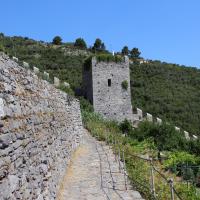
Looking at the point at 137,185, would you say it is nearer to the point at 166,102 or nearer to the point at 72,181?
the point at 72,181

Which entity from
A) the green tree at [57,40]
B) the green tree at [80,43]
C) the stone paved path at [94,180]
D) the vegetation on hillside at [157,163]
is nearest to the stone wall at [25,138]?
the stone paved path at [94,180]

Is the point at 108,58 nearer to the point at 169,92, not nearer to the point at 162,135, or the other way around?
the point at 162,135

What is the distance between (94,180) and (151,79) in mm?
45474

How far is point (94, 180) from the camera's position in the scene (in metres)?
12.6

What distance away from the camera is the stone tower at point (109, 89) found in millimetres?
38625

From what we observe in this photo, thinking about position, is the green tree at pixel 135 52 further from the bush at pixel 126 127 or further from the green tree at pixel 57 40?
the bush at pixel 126 127

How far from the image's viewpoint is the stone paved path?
1084cm

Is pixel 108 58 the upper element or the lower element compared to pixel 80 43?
lower

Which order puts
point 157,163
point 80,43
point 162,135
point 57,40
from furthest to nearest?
point 80,43, point 57,40, point 162,135, point 157,163

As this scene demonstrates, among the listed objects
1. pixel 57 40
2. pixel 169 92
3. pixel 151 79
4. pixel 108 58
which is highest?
pixel 57 40

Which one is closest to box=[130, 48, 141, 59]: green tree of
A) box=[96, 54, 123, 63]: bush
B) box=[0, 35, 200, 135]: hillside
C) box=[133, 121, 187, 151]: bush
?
box=[0, 35, 200, 135]: hillside

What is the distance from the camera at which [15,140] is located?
6648mm

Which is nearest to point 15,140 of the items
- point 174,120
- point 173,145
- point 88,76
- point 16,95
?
point 16,95

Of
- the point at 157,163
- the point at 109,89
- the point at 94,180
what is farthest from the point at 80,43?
the point at 94,180
